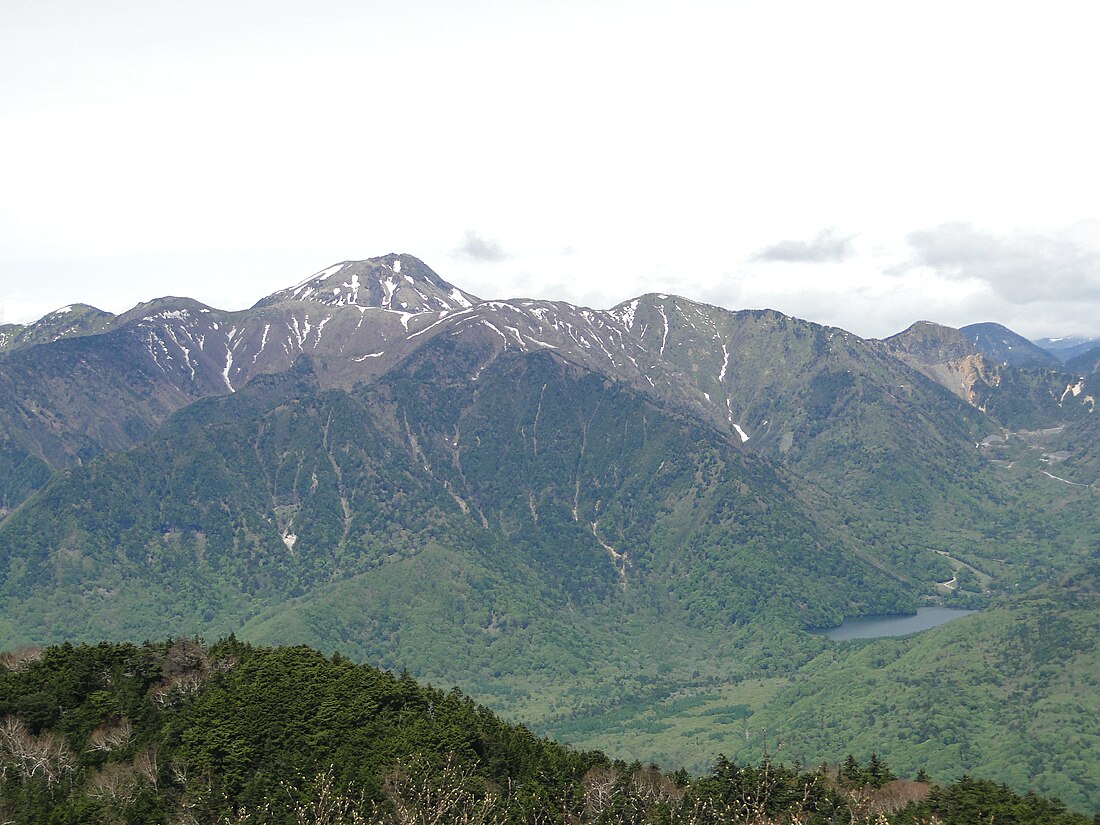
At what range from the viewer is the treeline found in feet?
343

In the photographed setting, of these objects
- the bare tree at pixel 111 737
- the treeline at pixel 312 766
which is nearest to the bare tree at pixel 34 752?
the treeline at pixel 312 766

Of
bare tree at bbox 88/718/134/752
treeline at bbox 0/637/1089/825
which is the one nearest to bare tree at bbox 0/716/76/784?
treeline at bbox 0/637/1089/825

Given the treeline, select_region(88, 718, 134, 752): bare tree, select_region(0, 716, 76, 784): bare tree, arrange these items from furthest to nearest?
select_region(88, 718, 134, 752): bare tree < select_region(0, 716, 76, 784): bare tree < the treeline

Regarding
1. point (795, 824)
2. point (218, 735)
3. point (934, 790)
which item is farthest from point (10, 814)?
point (934, 790)

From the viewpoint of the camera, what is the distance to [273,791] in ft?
353

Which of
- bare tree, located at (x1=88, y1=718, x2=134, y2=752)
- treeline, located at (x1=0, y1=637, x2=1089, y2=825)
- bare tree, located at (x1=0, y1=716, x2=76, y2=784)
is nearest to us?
treeline, located at (x1=0, y1=637, x2=1089, y2=825)

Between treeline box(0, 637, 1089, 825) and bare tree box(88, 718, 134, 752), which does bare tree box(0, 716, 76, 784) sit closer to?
treeline box(0, 637, 1089, 825)

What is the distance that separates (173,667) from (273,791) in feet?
110

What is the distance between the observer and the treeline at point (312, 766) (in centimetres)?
10462

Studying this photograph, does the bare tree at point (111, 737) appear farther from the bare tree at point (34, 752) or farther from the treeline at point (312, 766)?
the bare tree at point (34, 752)

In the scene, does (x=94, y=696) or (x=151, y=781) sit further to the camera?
(x=94, y=696)

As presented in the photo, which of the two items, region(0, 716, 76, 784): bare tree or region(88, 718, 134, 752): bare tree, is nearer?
region(0, 716, 76, 784): bare tree

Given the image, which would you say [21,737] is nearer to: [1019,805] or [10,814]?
[10,814]

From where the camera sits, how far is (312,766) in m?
115
